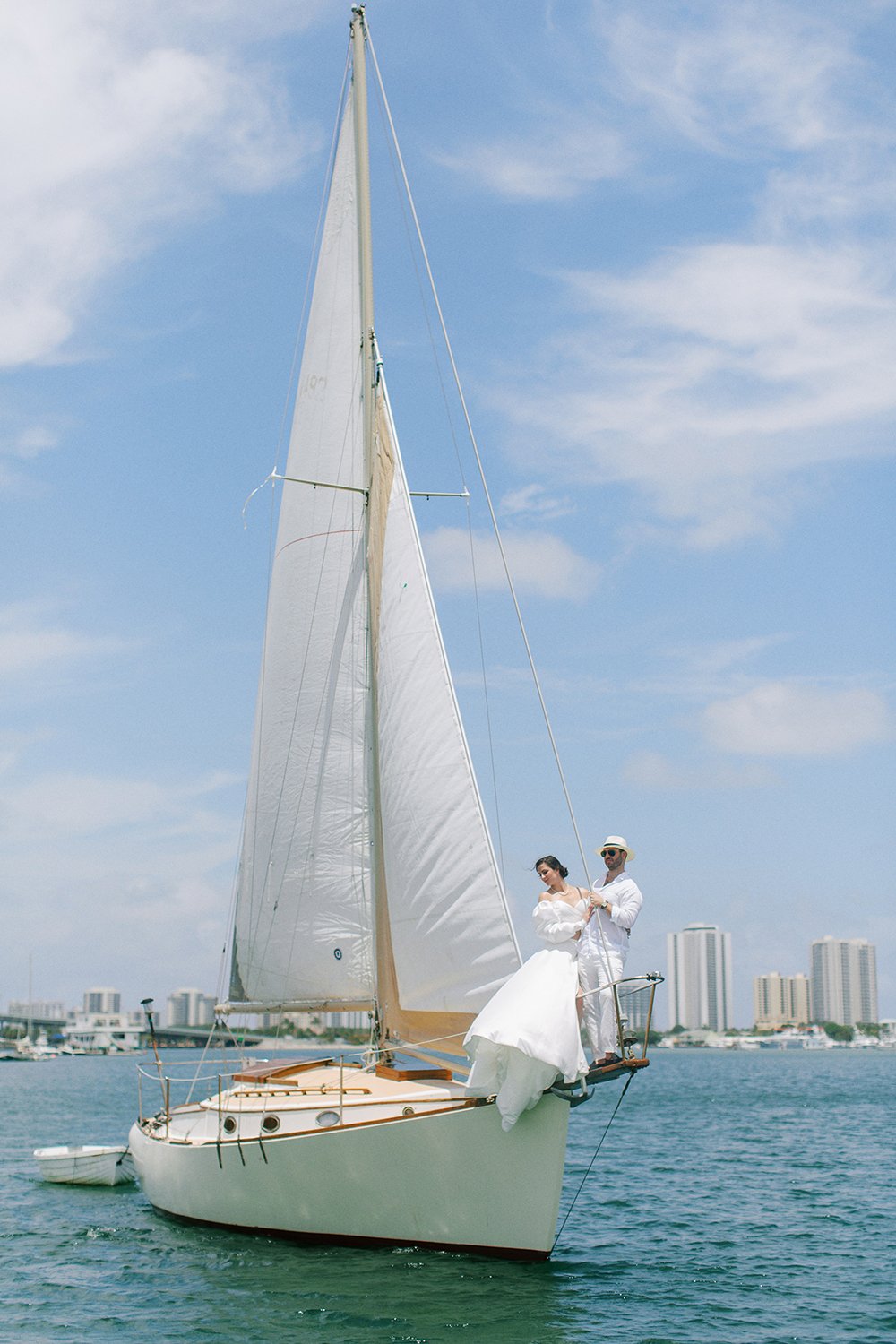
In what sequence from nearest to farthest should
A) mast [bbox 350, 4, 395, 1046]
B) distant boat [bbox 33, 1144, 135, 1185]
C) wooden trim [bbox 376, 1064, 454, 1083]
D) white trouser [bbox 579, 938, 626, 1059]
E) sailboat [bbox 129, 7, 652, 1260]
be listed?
1. white trouser [bbox 579, 938, 626, 1059]
2. sailboat [bbox 129, 7, 652, 1260]
3. wooden trim [bbox 376, 1064, 454, 1083]
4. mast [bbox 350, 4, 395, 1046]
5. distant boat [bbox 33, 1144, 135, 1185]

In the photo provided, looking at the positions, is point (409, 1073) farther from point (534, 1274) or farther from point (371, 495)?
point (371, 495)

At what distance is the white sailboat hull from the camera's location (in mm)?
14031

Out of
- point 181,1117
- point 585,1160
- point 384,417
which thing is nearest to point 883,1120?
point 585,1160

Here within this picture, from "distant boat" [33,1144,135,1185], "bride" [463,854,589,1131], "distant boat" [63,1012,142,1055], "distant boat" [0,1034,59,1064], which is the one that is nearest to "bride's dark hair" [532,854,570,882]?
"bride" [463,854,589,1131]

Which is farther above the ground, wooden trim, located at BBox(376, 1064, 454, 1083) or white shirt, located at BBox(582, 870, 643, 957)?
white shirt, located at BBox(582, 870, 643, 957)

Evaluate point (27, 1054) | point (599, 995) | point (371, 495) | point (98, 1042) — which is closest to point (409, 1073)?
point (599, 995)

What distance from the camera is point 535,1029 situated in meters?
13.6

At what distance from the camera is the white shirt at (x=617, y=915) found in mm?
14078

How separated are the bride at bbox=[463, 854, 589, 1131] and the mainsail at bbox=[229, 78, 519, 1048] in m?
1.01

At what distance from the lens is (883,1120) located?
147ft

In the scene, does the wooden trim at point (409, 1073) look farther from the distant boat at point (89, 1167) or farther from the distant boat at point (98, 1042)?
the distant boat at point (98, 1042)

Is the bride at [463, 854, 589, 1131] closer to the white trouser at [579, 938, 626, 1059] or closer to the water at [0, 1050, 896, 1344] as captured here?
the white trouser at [579, 938, 626, 1059]

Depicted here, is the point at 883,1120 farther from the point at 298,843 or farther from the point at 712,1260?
the point at 298,843

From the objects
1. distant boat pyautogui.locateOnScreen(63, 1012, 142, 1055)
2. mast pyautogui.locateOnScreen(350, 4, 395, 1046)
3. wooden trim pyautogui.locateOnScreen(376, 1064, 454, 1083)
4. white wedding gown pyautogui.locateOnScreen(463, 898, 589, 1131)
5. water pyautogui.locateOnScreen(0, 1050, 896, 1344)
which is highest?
mast pyautogui.locateOnScreen(350, 4, 395, 1046)
